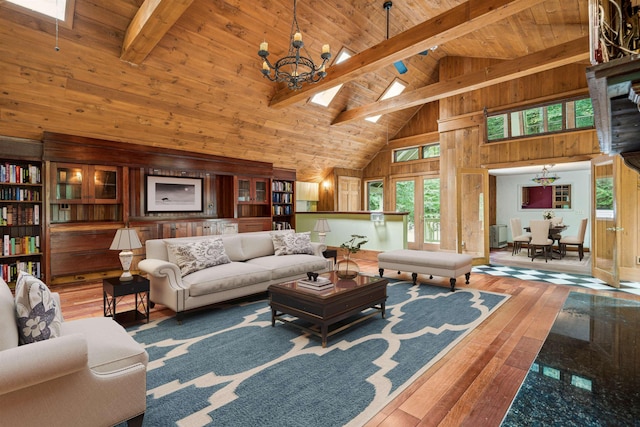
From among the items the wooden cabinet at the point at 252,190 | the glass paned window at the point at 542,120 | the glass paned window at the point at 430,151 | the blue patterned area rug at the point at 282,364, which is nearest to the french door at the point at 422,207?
the glass paned window at the point at 430,151

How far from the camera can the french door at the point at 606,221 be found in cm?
457

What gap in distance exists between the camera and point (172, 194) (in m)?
6.09

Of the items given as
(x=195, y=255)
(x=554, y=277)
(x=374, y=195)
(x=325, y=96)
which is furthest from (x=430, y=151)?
(x=195, y=255)

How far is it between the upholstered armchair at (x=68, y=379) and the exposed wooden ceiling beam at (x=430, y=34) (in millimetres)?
4129

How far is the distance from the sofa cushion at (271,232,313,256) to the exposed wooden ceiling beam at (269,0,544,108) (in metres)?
2.46

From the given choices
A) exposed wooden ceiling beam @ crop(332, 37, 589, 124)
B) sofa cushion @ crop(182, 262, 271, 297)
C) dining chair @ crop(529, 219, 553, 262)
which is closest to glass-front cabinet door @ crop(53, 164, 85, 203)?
sofa cushion @ crop(182, 262, 271, 297)

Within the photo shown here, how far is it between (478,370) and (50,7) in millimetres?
5565

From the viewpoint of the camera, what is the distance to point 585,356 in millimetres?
999

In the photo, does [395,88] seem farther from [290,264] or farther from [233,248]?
[233,248]

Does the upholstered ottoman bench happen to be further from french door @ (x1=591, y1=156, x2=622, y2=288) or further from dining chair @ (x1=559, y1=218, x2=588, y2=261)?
dining chair @ (x1=559, y1=218, x2=588, y2=261)

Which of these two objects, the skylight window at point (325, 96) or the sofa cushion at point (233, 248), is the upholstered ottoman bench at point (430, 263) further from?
the skylight window at point (325, 96)

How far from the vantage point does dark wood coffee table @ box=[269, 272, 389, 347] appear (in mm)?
2652

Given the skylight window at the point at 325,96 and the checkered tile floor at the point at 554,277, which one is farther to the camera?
the skylight window at the point at 325,96

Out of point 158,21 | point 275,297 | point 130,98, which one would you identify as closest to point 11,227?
point 130,98
